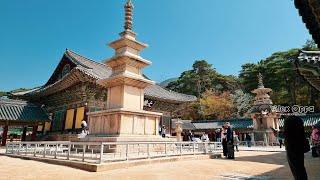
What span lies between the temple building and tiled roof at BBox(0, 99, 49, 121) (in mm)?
1965

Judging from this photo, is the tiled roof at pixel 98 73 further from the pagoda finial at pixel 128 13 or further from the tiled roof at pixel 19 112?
the pagoda finial at pixel 128 13

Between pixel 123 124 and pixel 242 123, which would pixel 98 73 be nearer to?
pixel 123 124

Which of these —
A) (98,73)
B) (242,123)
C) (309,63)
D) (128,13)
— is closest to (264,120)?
(242,123)

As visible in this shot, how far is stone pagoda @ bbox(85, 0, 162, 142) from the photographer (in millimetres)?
11586

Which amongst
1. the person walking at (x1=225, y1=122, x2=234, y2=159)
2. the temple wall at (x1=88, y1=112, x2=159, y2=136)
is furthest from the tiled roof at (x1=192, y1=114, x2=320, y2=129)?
the temple wall at (x1=88, y1=112, x2=159, y2=136)

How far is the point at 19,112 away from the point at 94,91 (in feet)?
24.6

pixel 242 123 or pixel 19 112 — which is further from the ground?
pixel 242 123

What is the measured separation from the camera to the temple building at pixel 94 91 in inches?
513

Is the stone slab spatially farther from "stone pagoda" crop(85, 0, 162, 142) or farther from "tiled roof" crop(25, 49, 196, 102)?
"tiled roof" crop(25, 49, 196, 102)

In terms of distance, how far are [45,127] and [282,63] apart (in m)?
44.2


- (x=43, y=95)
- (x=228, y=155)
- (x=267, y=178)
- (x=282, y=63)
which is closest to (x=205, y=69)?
(x=282, y=63)

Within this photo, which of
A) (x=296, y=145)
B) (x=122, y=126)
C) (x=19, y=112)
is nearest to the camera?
(x=296, y=145)

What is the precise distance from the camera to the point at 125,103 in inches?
485

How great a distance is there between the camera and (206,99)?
56812 mm
